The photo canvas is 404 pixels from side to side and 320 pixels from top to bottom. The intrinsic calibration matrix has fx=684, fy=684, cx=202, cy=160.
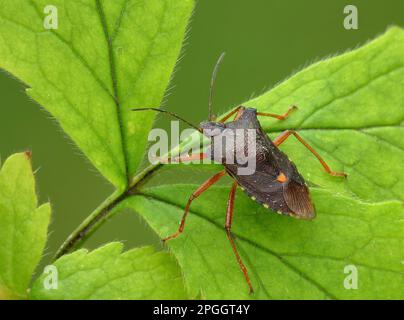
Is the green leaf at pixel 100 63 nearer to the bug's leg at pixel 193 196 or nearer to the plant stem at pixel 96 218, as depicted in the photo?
the plant stem at pixel 96 218

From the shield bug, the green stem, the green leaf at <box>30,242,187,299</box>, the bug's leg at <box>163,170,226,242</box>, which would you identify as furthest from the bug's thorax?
the green leaf at <box>30,242,187,299</box>

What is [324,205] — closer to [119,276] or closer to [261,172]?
[261,172]

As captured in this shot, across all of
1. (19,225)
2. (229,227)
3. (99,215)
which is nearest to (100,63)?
(99,215)

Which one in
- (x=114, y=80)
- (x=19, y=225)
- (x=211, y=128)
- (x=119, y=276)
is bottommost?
(x=119, y=276)

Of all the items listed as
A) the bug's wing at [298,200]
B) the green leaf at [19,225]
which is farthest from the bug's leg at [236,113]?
the green leaf at [19,225]

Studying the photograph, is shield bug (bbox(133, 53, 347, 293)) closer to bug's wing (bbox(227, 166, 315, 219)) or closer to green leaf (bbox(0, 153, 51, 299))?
bug's wing (bbox(227, 166, 315, 219))

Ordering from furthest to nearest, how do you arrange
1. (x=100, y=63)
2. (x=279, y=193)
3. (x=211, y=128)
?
(x=279, y=193)
(x=211, y=128)
(x=100, y=63)
